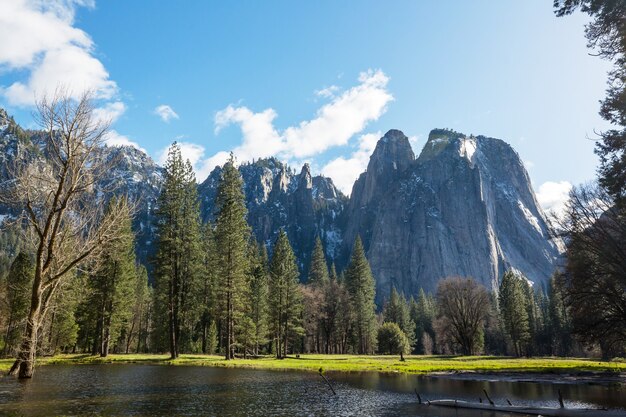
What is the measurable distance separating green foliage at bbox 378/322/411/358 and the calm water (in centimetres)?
4235

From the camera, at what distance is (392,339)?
257ft

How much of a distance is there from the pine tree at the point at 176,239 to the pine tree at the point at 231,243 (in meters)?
3.67

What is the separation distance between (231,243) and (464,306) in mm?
49635

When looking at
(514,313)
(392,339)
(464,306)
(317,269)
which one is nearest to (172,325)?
(392,339)

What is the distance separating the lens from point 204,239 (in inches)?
3063

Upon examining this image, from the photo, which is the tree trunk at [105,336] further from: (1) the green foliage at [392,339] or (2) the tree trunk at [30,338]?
(1) the green foliage at [392,339]

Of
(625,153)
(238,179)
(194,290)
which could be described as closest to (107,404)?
(625,153)

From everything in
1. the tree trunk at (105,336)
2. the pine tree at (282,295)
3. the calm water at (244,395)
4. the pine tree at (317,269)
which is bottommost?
the calm water at (244,395)

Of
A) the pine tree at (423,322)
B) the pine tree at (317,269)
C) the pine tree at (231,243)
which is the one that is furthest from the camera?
the pine tree at (423,322)

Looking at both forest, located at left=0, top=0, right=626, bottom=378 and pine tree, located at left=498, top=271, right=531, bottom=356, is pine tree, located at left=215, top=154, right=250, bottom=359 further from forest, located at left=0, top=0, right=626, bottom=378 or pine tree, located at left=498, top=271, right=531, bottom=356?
pine tree, located at left=498, top=271, right=531, bottom=356

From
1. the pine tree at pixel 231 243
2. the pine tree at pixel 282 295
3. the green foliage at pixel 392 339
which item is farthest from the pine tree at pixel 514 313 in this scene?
the pine tree at pixel 231 243

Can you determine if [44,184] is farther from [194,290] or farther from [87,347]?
[87,347]

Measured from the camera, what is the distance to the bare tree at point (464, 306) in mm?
78938

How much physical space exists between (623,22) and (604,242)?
18573 millimetres
